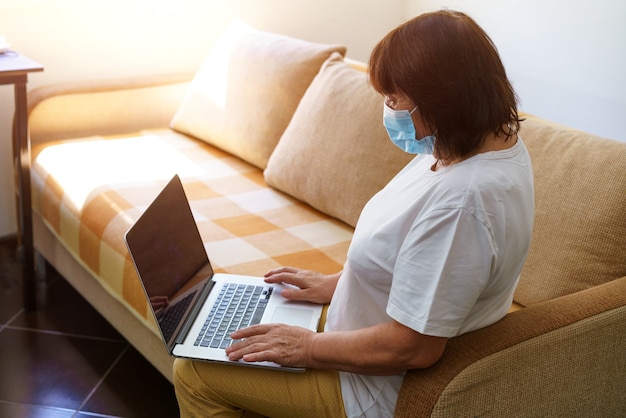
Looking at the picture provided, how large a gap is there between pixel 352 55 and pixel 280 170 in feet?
4.46

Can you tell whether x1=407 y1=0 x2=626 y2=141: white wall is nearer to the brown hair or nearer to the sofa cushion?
the sofa cushion

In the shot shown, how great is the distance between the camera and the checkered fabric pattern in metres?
1.96

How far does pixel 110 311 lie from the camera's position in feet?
7.03

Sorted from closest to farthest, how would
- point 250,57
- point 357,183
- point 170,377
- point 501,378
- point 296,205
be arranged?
point 501,378 → point 170,377 → point 357,183 → point 296,205 → point 250,57

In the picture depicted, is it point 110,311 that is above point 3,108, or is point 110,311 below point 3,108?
below

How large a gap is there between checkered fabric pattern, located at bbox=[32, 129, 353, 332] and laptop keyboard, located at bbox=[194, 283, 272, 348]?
0.22m

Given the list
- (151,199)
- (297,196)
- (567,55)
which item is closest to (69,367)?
(151,199)

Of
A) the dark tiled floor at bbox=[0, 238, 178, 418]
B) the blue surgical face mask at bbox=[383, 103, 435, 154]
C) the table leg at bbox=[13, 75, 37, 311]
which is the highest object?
the blue surgical face mask at bbox=[383, 103, 435, 154]

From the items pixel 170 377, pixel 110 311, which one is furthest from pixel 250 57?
pixel 170 377

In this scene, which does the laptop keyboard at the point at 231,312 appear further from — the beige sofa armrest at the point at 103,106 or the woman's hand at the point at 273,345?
the beige sofa armrest at the point at 103,106

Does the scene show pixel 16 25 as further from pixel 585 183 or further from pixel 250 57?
pixel 585 183

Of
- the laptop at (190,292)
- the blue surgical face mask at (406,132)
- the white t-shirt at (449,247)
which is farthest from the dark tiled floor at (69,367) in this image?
the blue surgical face mask at (406,132)

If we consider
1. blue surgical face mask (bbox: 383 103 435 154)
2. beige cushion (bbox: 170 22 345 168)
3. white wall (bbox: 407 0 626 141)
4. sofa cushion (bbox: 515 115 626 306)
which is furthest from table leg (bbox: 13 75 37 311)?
white wall (bbox: 407 0 626 141)

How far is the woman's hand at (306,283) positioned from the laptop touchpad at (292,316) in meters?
0.03
